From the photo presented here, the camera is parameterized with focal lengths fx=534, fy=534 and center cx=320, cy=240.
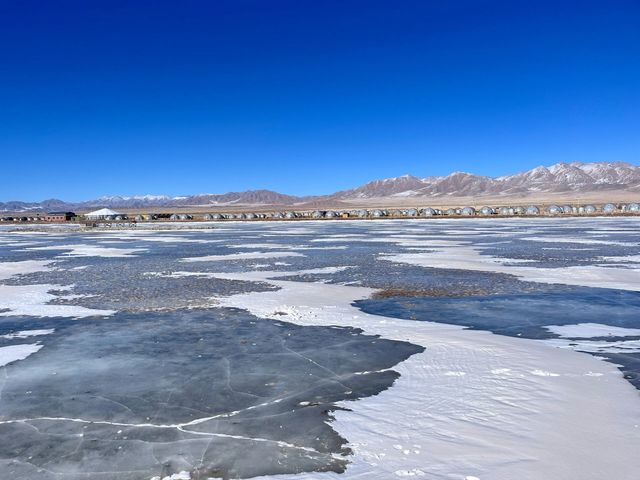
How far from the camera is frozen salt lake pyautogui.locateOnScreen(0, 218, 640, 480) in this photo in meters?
4.45

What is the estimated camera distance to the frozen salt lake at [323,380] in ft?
14.6

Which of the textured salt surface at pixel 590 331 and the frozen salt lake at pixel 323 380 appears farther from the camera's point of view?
the textured salt surface at pixel 590 331

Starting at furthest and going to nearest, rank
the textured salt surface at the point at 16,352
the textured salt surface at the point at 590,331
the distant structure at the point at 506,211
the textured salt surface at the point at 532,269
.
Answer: the distant structure at the point at 506,211 < the textured salt surface at the point at 532,269 < the textured salt surface at the point at 590,331 < the textured salt surface at the point at 16,352

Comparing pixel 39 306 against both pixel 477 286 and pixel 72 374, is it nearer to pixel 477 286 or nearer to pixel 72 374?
pixel 72 374

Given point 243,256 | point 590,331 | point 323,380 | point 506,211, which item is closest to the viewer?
point 323,380

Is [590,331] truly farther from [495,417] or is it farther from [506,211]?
[506,211]

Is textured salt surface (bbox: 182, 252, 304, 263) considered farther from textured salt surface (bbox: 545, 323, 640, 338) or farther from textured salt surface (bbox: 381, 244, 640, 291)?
textured salt surface (bbox: 545, 323, 640, 338)

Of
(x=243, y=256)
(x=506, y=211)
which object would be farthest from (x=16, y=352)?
(x=506, y=211)

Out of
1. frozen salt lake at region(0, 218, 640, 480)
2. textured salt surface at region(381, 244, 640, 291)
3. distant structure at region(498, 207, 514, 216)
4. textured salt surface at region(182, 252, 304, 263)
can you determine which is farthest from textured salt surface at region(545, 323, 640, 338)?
distant structure at region(498, 207, 514, 216)

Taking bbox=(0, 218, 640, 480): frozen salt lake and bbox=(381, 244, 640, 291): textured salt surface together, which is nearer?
bbox=(0, 218, 640, 480): frozen salt lake

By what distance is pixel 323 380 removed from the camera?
21.2 ft

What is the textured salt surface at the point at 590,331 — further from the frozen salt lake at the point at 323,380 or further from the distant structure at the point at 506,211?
the distant structure at the point at 506,211

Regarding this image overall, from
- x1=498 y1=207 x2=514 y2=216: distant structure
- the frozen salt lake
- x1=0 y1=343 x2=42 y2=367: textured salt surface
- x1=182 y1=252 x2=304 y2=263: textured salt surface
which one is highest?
x1=498 y1=207 x2=514 y2=216: distant structure

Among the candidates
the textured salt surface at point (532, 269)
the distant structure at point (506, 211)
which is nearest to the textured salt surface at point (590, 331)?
the textured salt surface at point (532, 269)
